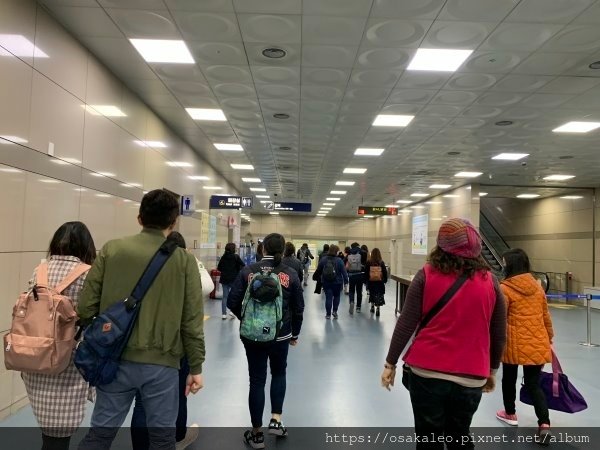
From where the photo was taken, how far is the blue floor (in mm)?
3877

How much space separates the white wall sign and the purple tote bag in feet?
51.5

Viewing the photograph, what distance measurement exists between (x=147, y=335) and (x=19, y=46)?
3345 millimetres

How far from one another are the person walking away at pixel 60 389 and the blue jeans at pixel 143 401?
1.04ft

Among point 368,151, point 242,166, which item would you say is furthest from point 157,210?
point 242,166

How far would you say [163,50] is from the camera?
17.3ft

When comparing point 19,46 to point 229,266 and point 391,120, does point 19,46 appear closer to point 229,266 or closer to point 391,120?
point 229,266

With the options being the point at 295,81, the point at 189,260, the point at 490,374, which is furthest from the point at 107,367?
the point at 295,81

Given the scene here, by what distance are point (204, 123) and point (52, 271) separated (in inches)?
256

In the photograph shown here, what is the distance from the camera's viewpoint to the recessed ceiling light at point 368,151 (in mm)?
10130

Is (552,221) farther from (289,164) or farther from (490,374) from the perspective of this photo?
(490,374)

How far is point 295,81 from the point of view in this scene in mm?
6133

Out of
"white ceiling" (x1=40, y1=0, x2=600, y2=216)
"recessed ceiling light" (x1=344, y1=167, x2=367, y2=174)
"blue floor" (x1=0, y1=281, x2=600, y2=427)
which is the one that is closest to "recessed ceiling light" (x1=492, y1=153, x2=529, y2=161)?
"white ceiling" (x1=40, y1=0, x2=600, y2=216)

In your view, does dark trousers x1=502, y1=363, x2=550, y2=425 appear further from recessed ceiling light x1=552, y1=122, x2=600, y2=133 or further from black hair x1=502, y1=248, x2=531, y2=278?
recessed ceiling light x1=552, y1=122, x2=600, y2=133

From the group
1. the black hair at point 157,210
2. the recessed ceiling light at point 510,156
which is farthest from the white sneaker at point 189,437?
the recessed ceiling light at point 510,156
